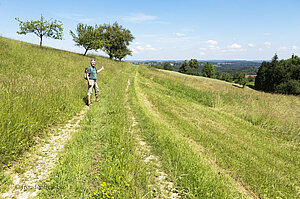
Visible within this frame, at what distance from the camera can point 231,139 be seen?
549cm

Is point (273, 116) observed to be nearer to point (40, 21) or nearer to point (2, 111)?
point (2, 111)

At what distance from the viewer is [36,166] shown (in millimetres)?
3029

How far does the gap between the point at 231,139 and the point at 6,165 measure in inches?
257

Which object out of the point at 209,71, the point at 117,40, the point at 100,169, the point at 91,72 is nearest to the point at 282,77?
the point at 209,71

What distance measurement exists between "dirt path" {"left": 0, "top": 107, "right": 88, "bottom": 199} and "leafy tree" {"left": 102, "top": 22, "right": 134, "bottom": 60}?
49342 mm

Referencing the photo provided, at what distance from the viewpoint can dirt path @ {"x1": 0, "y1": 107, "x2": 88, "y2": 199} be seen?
245cm

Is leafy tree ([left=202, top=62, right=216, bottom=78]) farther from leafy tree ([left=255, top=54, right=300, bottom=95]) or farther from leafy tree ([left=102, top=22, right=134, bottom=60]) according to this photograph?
leafy tree ([left=102, top=22, right=134, bottom=60])

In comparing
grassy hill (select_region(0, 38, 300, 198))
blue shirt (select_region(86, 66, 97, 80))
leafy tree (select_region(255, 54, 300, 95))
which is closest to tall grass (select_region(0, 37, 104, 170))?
grassy hill (select_region(0, 38, 300, 198))

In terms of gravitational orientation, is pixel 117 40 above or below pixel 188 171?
above

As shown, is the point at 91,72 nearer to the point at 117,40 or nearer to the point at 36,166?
the point at 36,166

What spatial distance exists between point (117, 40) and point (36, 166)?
172ft

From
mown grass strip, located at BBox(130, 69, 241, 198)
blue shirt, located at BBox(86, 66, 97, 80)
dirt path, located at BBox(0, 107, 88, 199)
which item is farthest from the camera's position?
blue shirt, located at BBox(86, 66, 97, 80)

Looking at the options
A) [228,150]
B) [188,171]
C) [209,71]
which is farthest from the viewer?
[209,71]

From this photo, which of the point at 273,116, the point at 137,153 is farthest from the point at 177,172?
the point at 273,116
